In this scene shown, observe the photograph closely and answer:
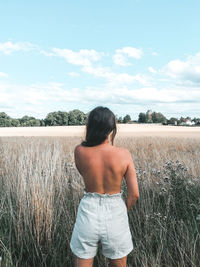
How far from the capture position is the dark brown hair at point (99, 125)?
1.92 m

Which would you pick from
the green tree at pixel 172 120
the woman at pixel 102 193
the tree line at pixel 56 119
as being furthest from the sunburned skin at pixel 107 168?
the green tree at pixel 172 120

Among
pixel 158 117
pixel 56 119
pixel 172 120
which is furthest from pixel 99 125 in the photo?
pixel 158 117

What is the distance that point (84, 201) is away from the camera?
6.29 feet

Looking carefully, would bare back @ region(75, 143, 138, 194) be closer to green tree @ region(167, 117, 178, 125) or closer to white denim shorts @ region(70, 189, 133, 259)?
white denim shorts @ region(70, 189, 133, 259)

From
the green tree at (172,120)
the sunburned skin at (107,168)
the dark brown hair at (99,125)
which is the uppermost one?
the green tree at (172,120)

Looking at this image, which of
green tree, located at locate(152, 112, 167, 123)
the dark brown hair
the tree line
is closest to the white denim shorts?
the dark brown hair

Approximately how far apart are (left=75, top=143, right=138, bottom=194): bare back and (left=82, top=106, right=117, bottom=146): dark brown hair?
0.20 feet

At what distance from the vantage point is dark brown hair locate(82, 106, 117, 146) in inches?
75.5

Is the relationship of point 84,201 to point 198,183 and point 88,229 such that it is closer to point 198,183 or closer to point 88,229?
point 88,229

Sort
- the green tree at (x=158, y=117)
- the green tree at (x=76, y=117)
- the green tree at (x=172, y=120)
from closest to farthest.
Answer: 1. the green tree at (x=76, y=117)
2. the green tree at (x=172, y=120)
3. the green tree at (x=158, y=117)

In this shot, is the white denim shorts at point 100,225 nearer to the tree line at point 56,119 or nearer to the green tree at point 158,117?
the tree line at point 56,119

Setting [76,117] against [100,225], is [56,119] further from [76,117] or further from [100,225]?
[100,225]

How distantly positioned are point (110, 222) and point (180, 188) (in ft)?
7.39

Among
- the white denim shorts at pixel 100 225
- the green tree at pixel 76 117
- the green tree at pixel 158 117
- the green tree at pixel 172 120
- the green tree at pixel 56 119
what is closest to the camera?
the white denim shorts at pixel 100 225
